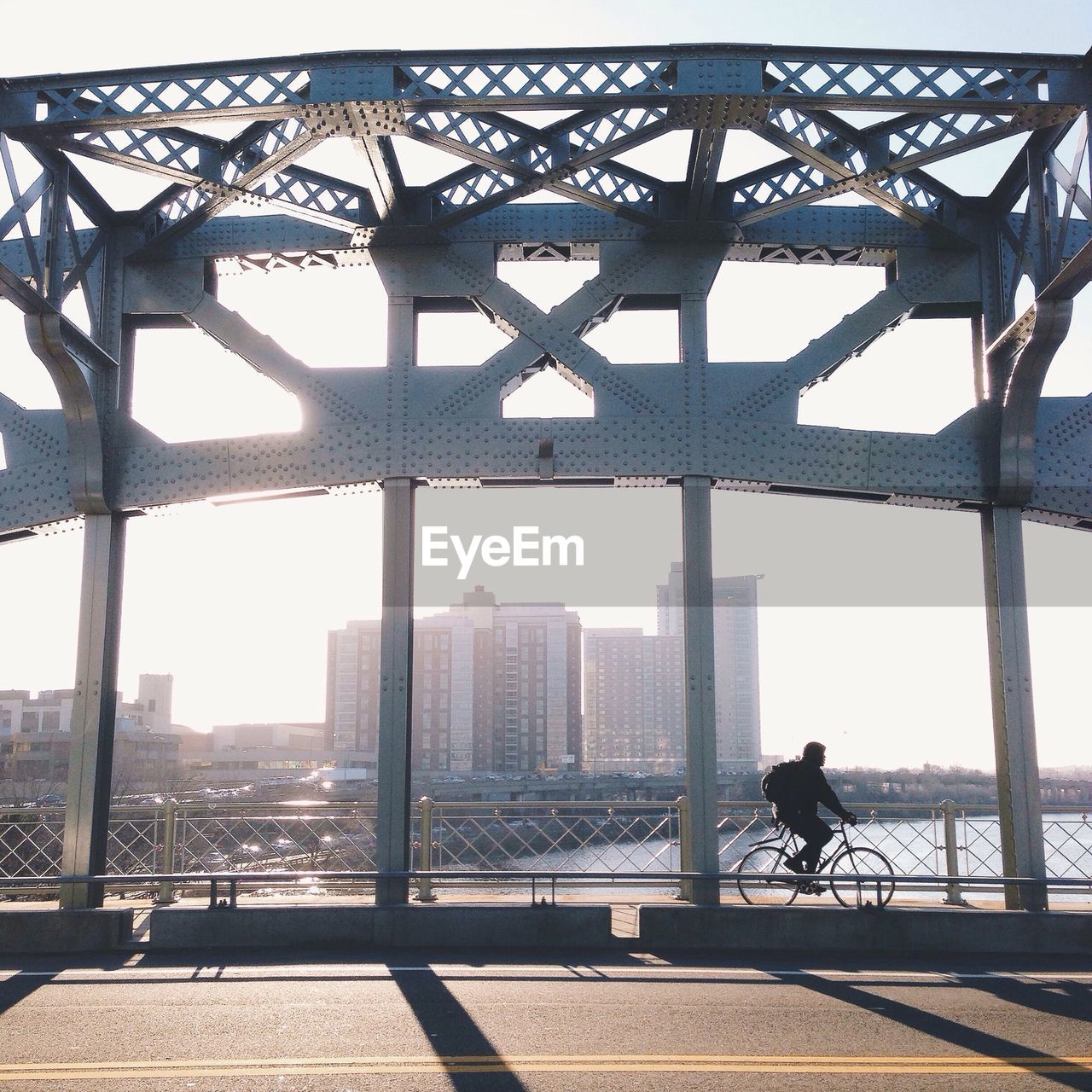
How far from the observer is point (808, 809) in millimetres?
12703

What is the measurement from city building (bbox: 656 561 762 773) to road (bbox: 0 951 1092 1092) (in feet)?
336

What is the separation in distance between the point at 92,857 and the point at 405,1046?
7190mm

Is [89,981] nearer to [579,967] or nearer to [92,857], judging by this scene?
[92,857]

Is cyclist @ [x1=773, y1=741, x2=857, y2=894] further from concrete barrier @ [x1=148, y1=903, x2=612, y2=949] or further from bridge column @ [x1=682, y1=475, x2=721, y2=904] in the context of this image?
concrete barrier @ [x1=148, y1=903, x2=612, y2=949]

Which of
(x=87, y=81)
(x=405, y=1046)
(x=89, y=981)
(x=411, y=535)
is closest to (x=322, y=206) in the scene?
(x=87, y=81)

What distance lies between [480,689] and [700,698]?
376 ft

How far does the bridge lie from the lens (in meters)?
11.8

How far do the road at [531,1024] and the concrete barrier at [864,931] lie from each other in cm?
57

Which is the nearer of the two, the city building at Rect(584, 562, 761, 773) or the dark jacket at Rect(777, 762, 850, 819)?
the dark jacket at Rect(777, 762, 850, 819)

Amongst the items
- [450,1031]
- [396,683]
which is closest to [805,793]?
[396,683]

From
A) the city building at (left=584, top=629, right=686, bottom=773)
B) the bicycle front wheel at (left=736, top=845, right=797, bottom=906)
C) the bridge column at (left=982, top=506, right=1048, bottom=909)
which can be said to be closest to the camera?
the bicycle front wheel at (left=736, top=845, right=797, bottom=906)

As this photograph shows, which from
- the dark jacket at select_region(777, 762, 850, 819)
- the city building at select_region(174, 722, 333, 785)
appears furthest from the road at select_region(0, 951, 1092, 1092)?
the city building at select_region(174, 722, 333, 785)

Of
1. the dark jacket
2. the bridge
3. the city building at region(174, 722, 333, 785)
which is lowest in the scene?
the city building at region(174, 722, 333, 785)

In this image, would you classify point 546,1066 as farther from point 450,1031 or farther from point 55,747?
point 55,747
